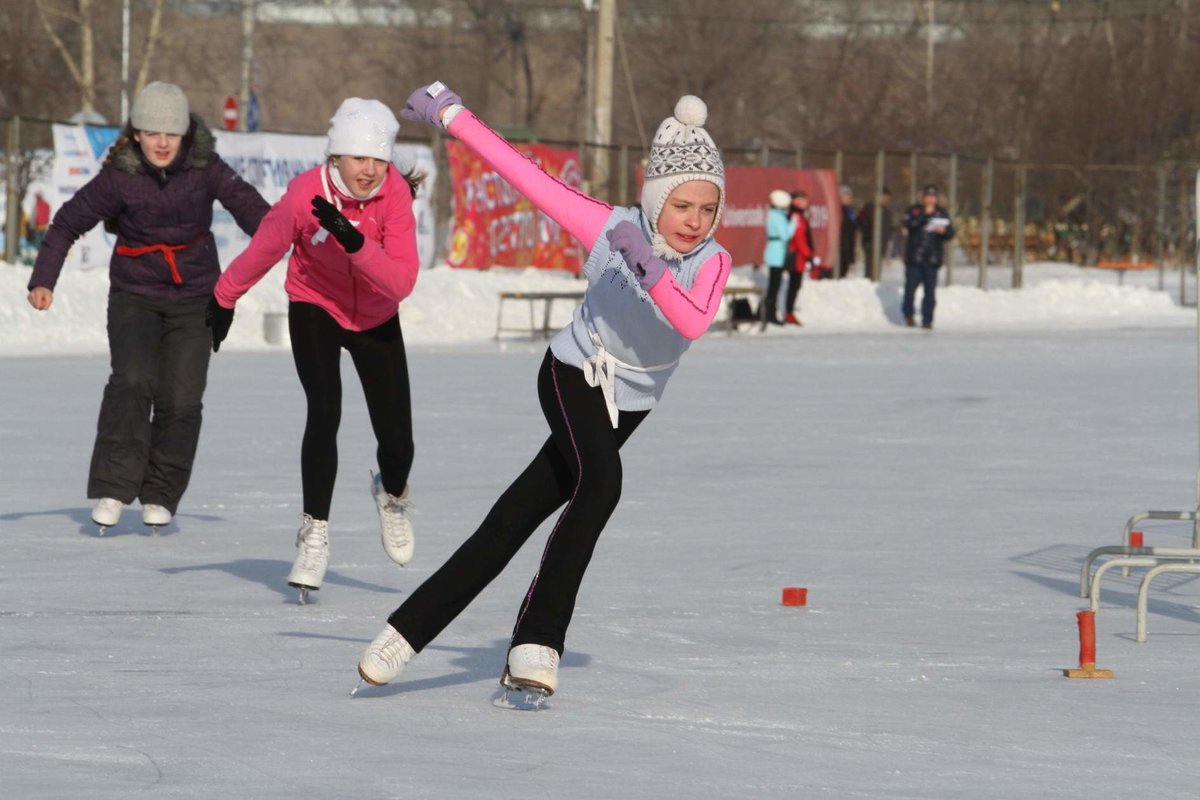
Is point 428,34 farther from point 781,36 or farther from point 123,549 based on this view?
point 123,549

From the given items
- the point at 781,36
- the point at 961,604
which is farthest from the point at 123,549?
the point at 781,36

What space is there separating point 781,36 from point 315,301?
55.5m

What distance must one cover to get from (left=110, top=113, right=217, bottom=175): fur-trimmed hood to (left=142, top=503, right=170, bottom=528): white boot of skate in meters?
1.27

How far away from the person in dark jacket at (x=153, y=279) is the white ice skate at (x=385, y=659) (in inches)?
123

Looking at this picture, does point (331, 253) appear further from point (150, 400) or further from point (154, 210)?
point (150, 400)

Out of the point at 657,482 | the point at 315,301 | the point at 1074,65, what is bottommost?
the point at 657,482

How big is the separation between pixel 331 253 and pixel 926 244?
63.9 ft

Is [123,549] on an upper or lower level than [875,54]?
lower

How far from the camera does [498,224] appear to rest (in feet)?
85.5

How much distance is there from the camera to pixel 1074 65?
48469 millimetres

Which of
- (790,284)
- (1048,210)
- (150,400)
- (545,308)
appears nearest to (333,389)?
(150,400)

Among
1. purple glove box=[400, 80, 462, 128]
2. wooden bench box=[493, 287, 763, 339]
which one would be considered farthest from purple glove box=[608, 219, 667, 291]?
wooden bench box=[493, 287, 763, 339]

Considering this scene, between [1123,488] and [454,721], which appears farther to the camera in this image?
[1123,488]

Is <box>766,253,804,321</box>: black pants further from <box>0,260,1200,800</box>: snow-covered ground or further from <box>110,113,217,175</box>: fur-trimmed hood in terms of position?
<box>110,113,217,175</box>: fur-trimmed hood
